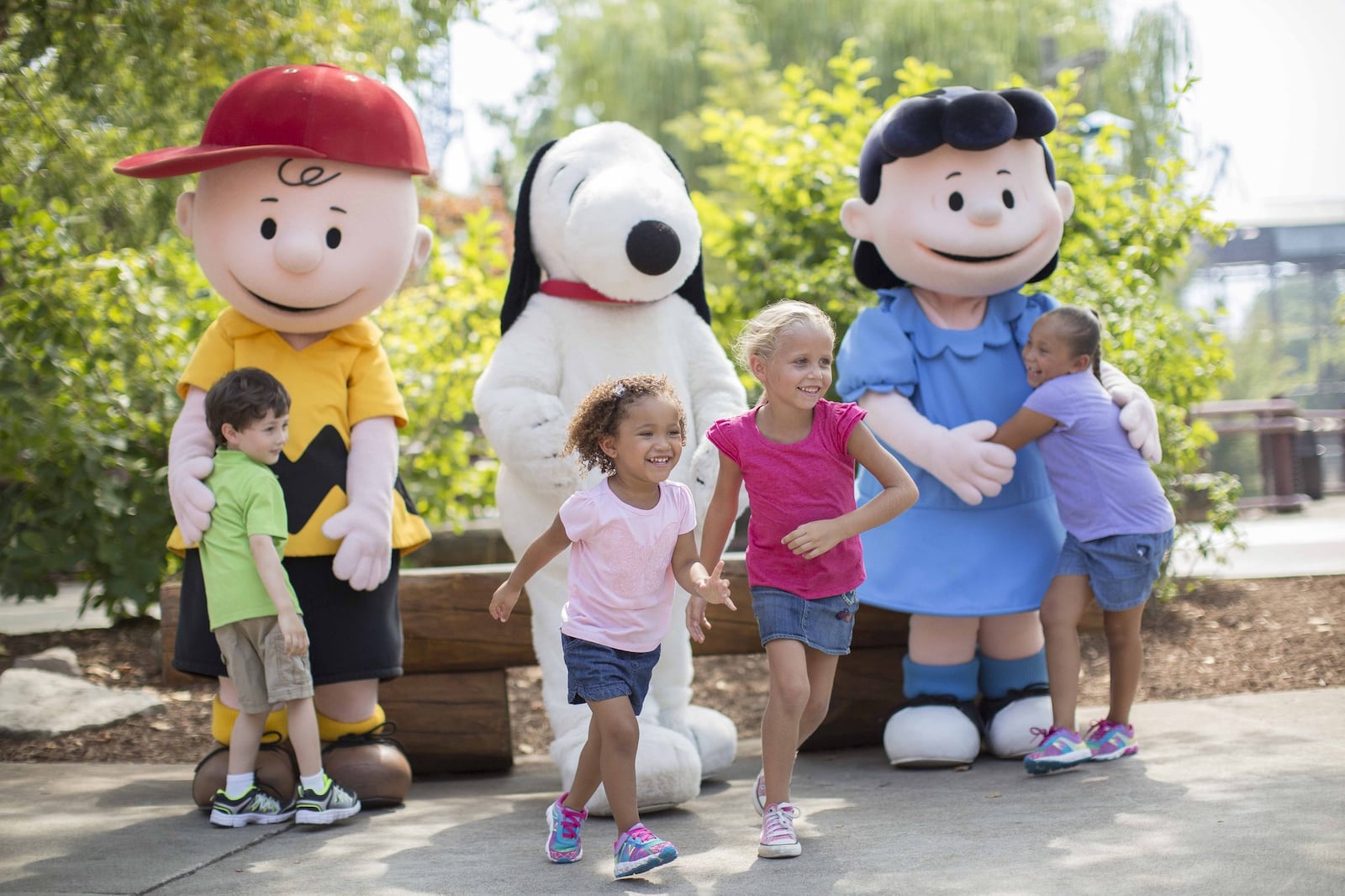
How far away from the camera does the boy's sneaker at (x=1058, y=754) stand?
3543mm

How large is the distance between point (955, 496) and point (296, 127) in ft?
7.38

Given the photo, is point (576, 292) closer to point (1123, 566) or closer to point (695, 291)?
point (695, 291)

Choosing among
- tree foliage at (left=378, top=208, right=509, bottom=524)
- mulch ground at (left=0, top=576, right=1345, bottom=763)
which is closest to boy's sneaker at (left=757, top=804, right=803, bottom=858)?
mulch ground at (left=0, top=576, right=1345, bottom=763)

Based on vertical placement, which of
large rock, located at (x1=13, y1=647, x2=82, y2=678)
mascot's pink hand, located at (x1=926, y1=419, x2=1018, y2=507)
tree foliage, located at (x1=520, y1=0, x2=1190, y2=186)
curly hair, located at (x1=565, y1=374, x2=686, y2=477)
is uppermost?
tree foliage, located at (x1=520, y1=0, x2=1190, y2=186)

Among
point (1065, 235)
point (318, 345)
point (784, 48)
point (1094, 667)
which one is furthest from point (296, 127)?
point (784, 48)

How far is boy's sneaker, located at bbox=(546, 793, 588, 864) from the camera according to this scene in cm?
292

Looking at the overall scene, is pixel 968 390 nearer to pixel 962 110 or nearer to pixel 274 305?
pixel 962 110

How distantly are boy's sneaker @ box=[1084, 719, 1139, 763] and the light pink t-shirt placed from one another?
1.57 metres

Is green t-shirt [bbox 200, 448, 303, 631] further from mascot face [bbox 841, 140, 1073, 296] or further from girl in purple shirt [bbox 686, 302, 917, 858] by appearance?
mascot face [bbox 841, 140, 1073, 296]

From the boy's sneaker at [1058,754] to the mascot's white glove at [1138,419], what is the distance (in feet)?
2.78

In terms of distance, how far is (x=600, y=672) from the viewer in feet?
9.41

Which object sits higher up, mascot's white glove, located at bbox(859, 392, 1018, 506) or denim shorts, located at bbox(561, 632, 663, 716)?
mascot's white glove, located at bbox(859, 392, 1018, 506)

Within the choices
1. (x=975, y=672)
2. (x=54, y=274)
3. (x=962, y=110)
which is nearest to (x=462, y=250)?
(x=54, y=274)

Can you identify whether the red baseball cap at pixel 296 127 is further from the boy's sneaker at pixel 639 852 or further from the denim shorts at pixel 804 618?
the boy's sneaker at pixel 639 852
